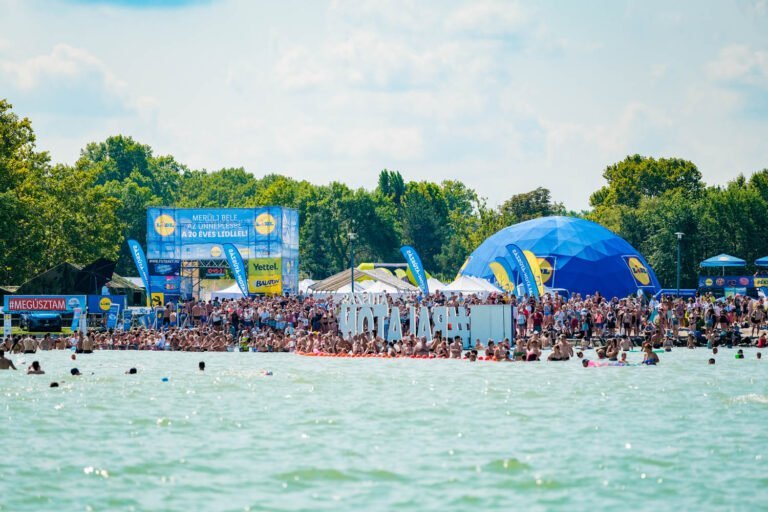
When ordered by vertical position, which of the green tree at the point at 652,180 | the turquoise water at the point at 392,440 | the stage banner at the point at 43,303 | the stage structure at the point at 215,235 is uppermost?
the green tree at the point at 652,180

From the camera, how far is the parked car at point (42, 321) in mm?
55188

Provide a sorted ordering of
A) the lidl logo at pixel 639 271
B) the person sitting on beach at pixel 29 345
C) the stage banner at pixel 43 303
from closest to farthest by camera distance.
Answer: the person sitting on beach at pixel 29 345
the stage banner at pixel 43 303
the lidl logo at pixel 639 271

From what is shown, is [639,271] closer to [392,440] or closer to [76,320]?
[76,320]

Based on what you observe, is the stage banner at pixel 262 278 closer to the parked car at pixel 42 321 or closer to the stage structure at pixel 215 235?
the stage structure at pixel 215 235

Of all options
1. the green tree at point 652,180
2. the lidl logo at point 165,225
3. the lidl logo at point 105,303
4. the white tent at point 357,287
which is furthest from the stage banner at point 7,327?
the green tree at point 652,180

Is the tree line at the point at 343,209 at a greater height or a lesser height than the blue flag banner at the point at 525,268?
greater

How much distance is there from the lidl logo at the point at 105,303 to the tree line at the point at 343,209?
1221cm

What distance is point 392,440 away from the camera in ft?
73.3

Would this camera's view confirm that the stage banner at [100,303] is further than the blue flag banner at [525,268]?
Yes

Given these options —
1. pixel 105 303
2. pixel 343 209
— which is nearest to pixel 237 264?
pixel 105 303

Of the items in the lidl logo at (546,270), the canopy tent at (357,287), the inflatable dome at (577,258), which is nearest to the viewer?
the canopy tent at (357,287)

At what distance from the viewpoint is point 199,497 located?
56.1 ft

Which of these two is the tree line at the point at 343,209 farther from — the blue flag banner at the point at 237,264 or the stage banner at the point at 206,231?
the blue flag banner at the point at 237,264

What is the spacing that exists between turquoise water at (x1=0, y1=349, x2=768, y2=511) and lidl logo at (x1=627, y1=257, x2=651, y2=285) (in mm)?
33606
